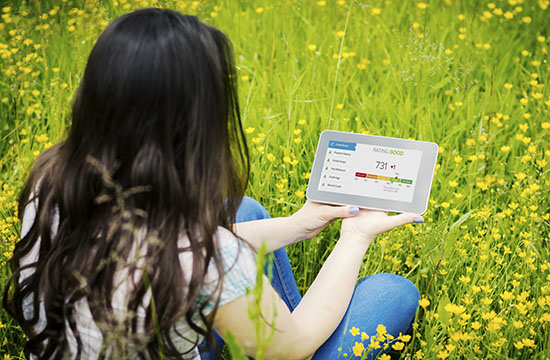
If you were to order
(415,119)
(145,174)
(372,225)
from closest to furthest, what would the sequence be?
1. (145,174)
2. (372,225)
3. (415,119)

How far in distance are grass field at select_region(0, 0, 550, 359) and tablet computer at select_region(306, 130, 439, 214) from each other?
246mm

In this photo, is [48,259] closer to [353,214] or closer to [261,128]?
[353,214]

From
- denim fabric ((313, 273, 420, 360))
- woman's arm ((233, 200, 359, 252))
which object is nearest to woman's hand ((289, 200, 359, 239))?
woman's arm ((233, 200, 359, 252))

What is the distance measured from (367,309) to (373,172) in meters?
0.34

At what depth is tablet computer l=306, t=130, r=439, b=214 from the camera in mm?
1471

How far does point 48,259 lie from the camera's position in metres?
1.08

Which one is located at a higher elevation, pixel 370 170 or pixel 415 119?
pixel 370 170

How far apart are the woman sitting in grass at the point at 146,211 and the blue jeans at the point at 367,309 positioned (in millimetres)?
270

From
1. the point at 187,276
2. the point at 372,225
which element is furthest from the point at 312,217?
the point at 187,276

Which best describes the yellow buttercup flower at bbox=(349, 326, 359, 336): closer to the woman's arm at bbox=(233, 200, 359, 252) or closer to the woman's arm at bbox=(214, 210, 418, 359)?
the woman's arm at bbox=(214, 210, 418, 359)

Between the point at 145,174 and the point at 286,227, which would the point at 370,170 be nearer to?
the point at 286,227

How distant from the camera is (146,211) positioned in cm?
101

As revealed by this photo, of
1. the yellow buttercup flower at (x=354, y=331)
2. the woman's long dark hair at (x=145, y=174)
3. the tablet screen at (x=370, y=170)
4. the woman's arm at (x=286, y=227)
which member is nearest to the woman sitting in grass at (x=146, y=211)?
the woman's long dark hair at (x=145, y=174)

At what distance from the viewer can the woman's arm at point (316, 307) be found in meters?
1.05
